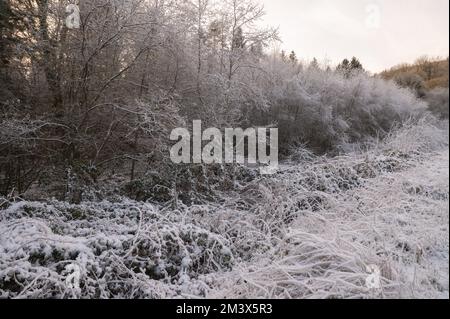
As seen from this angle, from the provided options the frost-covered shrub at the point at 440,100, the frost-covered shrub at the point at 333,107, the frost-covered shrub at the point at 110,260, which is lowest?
the frost-covered shrub at the point at 110,260

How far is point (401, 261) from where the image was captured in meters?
3.35

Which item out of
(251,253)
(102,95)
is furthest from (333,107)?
(251,253)

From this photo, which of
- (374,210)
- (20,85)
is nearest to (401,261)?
(374,210)

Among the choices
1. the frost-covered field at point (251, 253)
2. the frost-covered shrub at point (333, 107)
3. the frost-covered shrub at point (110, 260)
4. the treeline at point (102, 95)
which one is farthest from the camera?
the frost-covered shrub at point (333, 107)

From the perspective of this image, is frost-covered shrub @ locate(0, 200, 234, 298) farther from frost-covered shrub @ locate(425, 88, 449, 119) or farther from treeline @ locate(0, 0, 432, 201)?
treeline @ locate(0, 0, 432, 201)

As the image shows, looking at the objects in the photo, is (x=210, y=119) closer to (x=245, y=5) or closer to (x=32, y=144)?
(x=32, y=144)

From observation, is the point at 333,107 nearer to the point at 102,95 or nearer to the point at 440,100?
the point at 102,95

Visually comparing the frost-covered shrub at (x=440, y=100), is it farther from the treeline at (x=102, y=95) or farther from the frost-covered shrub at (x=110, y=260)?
the treeline at (x=102, y=95)

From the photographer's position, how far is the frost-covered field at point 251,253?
316 cm

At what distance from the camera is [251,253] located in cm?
426

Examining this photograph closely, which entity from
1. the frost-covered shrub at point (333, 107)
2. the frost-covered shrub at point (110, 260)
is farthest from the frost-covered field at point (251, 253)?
the frost-covered shrub at point (333, 107)

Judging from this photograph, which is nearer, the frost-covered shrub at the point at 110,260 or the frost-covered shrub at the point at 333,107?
the frost-covered shrub at the point at 110,260

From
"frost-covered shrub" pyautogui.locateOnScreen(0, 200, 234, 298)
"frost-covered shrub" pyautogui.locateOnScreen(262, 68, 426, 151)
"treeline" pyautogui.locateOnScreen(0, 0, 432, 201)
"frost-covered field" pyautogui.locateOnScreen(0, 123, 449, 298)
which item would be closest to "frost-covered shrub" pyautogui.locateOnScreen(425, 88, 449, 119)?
"frost-covered field" pyautogui.locateOnScreen(0, 123, 449, 298)
